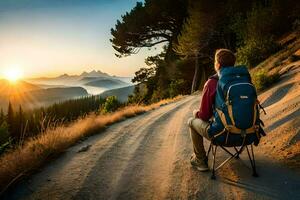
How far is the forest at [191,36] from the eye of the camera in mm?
22594

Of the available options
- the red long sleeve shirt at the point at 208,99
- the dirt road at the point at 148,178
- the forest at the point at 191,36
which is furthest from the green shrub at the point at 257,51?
the red long sleeve shirt at the point at 208,99

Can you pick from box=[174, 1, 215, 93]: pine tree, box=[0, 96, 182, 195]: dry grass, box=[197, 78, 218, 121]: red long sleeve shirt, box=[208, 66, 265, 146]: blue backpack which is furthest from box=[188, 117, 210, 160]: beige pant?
box=[174, 1, 215, 93]: pine tree

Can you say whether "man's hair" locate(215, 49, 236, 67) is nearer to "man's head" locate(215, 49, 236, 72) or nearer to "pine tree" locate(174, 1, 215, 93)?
"man's head" locate(215, 49, 236, 72)

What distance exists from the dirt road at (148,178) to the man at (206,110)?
0.26 metres

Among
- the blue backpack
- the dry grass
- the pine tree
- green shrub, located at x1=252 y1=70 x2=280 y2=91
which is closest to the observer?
the blue backpack

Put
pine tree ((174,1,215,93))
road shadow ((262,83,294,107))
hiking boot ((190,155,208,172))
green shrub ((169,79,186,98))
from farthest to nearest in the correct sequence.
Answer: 1. green shrub ((169,79,186,98))
2. pine tree ((174,1,215,93))
3. road shadow ((262,83,294,107))
4. hiking boot ((190,155,208,172))

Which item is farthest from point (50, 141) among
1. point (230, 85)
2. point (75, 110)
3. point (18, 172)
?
point (75, 110)

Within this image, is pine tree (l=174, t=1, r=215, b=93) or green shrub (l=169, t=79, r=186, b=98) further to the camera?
green shrub (l=169, t=79, r=186, b=98)

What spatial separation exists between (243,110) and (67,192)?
261cm

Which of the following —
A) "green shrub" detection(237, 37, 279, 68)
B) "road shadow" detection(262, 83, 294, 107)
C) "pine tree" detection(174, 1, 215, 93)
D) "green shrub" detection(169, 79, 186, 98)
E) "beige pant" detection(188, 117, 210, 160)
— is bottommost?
"green shrub" detection(169, 79, 186, 98)

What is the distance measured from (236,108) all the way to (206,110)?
1.94 feet

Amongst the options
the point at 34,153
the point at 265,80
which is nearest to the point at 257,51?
the point at 265,80

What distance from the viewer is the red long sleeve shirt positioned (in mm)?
4641

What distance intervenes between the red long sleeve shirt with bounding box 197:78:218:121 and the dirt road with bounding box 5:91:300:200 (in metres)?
0.89
